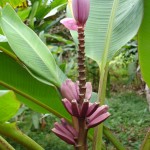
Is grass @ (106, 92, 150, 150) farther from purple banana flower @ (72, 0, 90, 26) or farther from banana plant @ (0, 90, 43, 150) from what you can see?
purple banana flower @ (72, 0, 90, 26)

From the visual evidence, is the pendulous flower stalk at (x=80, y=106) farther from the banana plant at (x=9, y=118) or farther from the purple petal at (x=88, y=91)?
the banana plant at (x=9, y=118)

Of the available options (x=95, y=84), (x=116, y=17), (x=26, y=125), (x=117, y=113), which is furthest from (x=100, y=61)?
(x=117, y=113)

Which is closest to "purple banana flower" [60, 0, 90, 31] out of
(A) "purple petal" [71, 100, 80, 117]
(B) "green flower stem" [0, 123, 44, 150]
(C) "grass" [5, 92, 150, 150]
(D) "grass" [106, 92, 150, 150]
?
(A) "purple petal" [71, 100, 80, 117]

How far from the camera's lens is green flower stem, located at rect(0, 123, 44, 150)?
2.12 ft

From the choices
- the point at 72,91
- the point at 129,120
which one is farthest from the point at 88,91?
the point at 129,120

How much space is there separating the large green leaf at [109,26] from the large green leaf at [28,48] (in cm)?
12

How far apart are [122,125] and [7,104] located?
293cm

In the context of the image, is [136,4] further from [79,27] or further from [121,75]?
[121,75]

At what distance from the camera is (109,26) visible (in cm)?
74

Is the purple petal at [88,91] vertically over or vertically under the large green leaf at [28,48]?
under

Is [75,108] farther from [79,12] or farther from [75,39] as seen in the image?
[75,39]

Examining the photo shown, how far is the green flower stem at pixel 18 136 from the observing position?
0.65 m

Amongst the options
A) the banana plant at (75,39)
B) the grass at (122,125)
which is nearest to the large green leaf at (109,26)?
the banana plant at (75,39)

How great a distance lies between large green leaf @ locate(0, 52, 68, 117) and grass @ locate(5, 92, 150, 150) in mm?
1672
